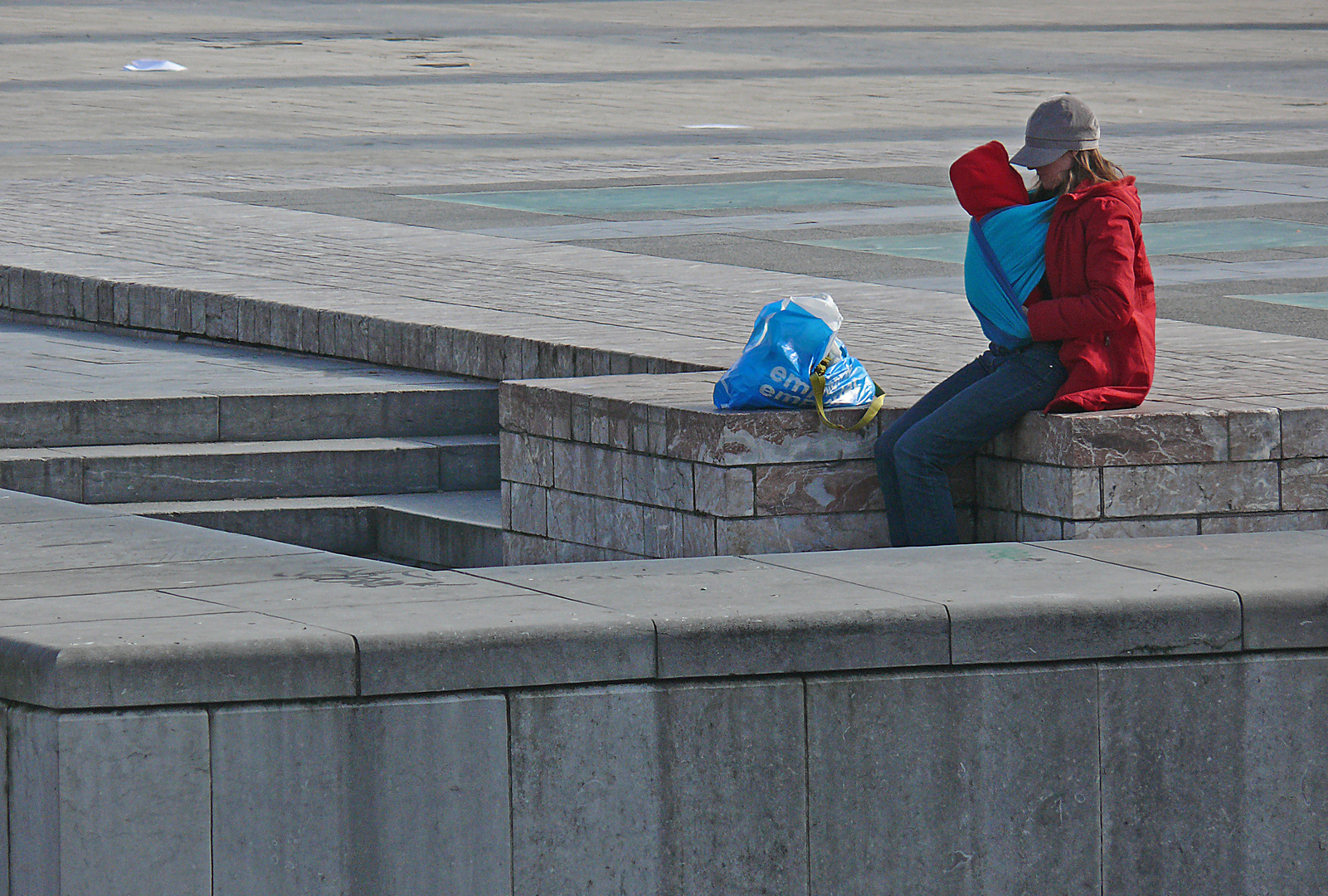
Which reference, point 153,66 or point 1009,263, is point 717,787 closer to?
point 1009,263

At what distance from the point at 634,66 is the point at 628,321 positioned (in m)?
18.9

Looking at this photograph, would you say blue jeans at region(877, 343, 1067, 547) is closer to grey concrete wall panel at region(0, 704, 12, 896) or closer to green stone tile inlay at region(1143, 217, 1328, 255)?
grey concrete wall panel at region(0, 704, 12, 896)

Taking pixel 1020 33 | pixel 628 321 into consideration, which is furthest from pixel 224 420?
pixel 1020 33

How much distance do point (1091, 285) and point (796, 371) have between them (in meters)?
0.88

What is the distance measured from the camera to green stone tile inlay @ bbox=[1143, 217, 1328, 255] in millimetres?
12578

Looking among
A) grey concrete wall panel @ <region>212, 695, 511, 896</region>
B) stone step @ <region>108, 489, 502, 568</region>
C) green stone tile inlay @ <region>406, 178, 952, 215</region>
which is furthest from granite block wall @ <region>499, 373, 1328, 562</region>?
green stone tile inlay @ <region>406, 178, 952, 215</region>

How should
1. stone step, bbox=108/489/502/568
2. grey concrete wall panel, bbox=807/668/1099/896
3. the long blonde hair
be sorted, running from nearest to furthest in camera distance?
1. grey concrete wall panel, bbox=807/668/1099/896
2. the long blonde hair
3. stone step, bbox=108/489/502/568

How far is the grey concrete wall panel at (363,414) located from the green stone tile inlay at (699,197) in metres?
5.35

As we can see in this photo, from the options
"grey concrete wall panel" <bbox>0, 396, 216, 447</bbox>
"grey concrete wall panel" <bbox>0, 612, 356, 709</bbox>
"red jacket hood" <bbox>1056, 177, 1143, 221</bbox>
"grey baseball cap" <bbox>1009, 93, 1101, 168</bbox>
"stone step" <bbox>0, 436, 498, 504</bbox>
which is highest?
"grey baseball cap" <bbox>1009, 93, 1101, 168</bbox>

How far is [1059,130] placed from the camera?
6238 millimetres

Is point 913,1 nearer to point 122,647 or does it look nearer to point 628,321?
point 628,321

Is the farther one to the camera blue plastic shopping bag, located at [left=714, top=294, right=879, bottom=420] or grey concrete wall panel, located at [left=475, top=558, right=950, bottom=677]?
blue plastic shopping bag, located at [left=714, top=294, right=879, bottom=420]

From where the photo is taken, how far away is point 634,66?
2772 centimetres

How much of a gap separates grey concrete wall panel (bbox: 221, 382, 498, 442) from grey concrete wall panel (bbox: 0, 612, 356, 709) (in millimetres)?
3684
